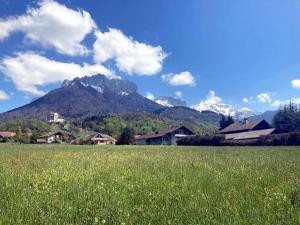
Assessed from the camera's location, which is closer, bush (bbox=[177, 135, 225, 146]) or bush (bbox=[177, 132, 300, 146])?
bush (bbox=[177, 132, 300, 146])

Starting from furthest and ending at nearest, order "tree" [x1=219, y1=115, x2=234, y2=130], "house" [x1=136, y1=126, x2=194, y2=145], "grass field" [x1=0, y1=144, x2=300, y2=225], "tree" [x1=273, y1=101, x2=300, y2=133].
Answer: "tree" [x1=219, y1=115, x2=234, y2=130], "house" [x1=136, y1=126, x2=194, y2=145], "tree" [x1=273, y1=101, x2=300, y2=133], "grass field" [x1=0, y1=144, x2=300, y2=225]

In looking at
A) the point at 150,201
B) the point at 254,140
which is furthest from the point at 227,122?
the point at 150,201

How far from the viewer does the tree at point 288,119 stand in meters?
117

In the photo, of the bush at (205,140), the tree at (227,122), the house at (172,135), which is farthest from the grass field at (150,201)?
the tree at (227,122)

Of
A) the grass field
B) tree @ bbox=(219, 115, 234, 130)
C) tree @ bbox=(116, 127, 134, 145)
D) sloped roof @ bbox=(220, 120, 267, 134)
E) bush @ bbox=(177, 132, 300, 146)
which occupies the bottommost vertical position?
the grass field

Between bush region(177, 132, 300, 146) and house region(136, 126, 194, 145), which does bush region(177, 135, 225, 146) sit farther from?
house region(136, 126, 194, 145)

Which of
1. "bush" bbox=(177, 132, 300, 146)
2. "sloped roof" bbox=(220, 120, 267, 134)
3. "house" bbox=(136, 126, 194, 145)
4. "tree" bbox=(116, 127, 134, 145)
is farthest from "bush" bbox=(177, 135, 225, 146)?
"house" bbox=(136, 126, 194, 145)

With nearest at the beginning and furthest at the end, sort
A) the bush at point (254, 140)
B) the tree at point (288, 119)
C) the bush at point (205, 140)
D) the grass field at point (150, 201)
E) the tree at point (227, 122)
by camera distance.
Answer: the grass field at point (150, 201) < the bush at point (254, 140) < the bush at point (205, 140) < the tree at point (288, 119) < the tree at point (227, 122)

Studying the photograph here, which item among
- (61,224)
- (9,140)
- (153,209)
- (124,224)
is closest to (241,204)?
(153,209)

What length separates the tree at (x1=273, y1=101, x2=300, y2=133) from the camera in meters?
117

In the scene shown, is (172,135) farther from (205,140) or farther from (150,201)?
(150,201)

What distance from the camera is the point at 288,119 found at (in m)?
121

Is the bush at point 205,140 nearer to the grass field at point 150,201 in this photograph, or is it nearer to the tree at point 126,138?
the tree at point 126,138

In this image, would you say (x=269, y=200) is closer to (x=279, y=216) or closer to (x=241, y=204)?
(x=241, y=204)
